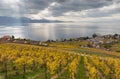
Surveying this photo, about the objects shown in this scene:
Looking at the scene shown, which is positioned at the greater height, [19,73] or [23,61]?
[23,61]

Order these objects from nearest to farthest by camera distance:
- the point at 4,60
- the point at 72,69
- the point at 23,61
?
the point at 72,69, the point at 23,61, the point at 4,60

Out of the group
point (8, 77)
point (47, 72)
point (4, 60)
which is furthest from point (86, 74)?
point (4, 60)

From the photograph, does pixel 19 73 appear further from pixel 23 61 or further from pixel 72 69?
pixel 72 69

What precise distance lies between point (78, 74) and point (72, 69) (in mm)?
7751

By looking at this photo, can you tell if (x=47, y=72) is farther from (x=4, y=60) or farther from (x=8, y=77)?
(x=4, y=60)

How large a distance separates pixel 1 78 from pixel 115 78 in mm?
32039

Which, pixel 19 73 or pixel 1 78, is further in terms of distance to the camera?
pixel 19 73

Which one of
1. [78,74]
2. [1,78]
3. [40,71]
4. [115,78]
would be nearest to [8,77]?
[1,78]

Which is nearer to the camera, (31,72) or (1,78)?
(1,78)

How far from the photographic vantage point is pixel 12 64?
239 feet

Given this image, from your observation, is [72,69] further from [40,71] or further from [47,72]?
[40,71]

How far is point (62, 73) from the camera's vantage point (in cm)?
6347

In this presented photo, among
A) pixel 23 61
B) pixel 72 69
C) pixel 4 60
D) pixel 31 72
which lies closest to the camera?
pixel 72 69

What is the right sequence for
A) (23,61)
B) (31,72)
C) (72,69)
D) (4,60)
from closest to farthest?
(72,69)
(23,61)
(31,72)
(4,60)
